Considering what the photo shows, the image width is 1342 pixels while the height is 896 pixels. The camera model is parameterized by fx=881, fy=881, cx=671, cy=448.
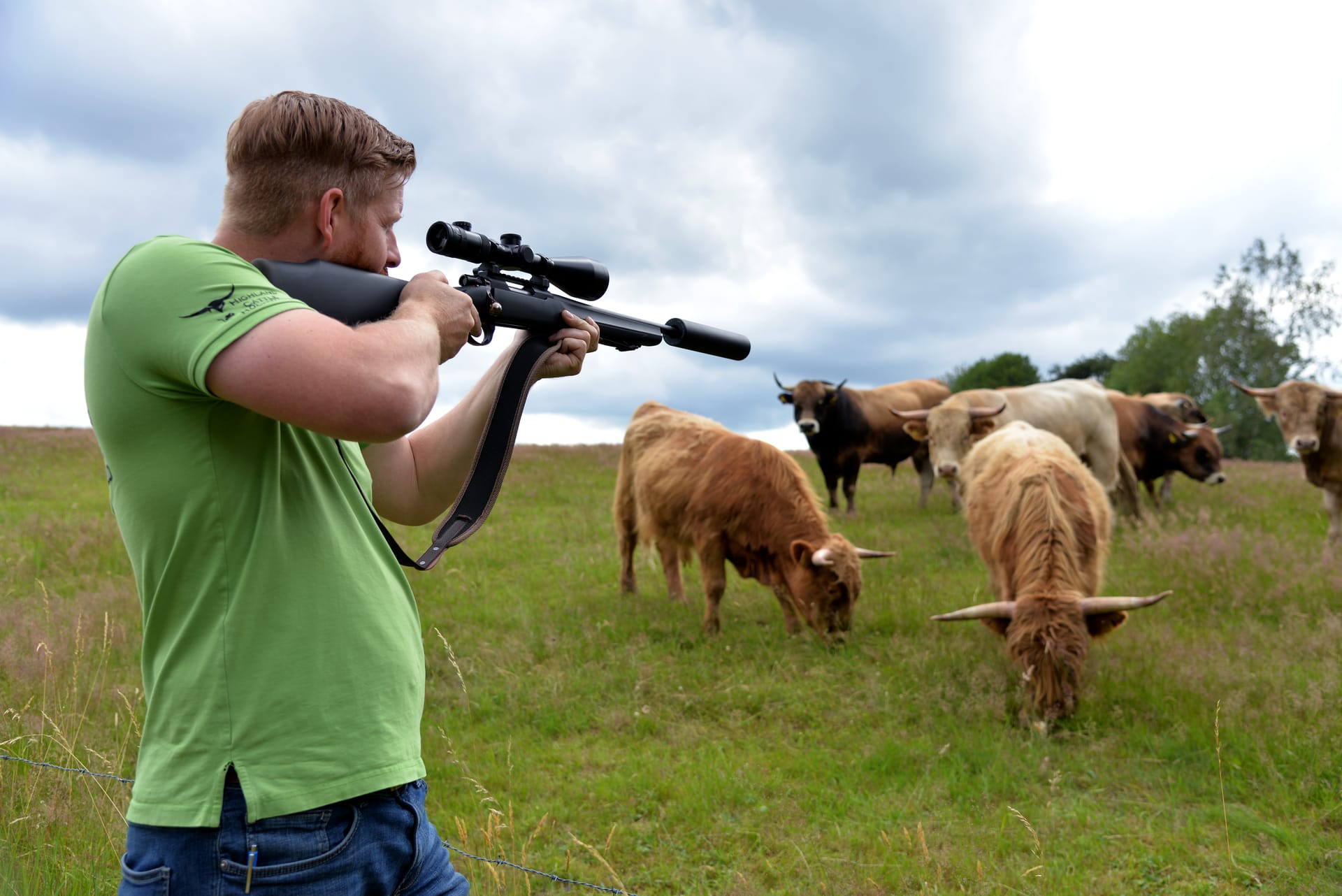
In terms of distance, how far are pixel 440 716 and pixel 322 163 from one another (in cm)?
556

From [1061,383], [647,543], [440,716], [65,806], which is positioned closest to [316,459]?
[65,806]

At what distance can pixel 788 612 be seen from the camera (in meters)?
8.60

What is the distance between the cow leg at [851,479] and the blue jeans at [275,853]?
1545cm

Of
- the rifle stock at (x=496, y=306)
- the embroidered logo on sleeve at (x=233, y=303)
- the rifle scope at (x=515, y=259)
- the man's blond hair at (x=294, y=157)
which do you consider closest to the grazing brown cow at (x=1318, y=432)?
the rifle stock at (x=496, y=306)

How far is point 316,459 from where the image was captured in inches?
73.0

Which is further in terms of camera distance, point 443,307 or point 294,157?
point 443,307

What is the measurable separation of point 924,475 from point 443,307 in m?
16.9

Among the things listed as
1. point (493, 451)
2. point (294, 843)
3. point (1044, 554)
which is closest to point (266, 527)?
point (294, 843)

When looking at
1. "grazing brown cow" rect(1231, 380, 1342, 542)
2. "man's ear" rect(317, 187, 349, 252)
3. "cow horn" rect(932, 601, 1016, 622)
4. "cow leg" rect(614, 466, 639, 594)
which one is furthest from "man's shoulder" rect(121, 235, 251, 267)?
"grazing brown cow" rect(1231, 380, 1342, 542)

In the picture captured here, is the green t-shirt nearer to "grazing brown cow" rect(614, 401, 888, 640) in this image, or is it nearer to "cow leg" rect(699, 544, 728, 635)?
"grazing brown cow" rect(614, 401, 888, 640)

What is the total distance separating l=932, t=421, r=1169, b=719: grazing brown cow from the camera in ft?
21.1

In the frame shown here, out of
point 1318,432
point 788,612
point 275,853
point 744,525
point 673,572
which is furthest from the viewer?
point 1318,432

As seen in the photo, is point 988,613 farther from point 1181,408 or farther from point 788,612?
point 1181,408

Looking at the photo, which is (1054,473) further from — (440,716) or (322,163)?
(322,163)
